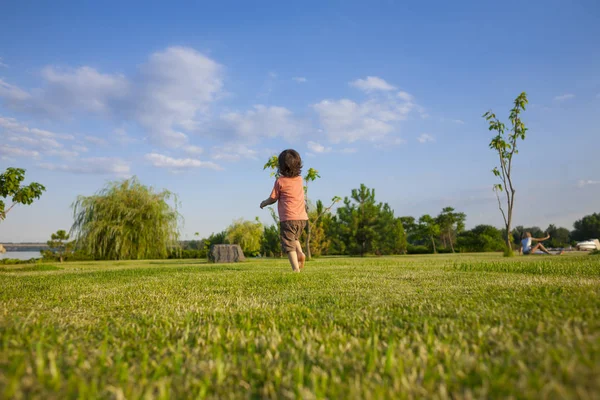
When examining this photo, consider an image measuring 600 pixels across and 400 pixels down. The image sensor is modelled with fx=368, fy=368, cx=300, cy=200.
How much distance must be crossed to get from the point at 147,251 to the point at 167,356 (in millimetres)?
29621

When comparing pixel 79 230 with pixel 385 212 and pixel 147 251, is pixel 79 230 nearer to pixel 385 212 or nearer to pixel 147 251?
pixel 147 251

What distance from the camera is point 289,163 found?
725cm

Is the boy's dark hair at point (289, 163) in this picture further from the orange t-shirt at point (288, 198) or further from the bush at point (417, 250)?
the bush at point (417, 250)

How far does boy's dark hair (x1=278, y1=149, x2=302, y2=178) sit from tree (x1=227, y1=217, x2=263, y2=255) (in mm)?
33697

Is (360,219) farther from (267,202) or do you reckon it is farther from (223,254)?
(267,202)

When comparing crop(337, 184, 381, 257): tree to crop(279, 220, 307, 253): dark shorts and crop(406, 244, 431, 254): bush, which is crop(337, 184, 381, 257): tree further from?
crop(279, 220, 307, 253): dark shorts

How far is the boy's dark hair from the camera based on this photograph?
23.8ft

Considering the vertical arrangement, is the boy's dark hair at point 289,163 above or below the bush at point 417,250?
above

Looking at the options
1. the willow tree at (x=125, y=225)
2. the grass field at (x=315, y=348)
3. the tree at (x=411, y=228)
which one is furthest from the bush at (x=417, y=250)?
the grass field at (x=315, y=348)

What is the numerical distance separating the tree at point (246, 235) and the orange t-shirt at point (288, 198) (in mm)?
33661

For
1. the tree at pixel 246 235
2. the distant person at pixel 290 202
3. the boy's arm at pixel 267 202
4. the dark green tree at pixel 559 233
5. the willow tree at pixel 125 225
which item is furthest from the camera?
the dark green tree at pixel 559 233

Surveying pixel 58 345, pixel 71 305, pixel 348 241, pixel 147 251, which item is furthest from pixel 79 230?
pixel 58 345

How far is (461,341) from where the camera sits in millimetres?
1794

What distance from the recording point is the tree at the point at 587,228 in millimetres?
69625
